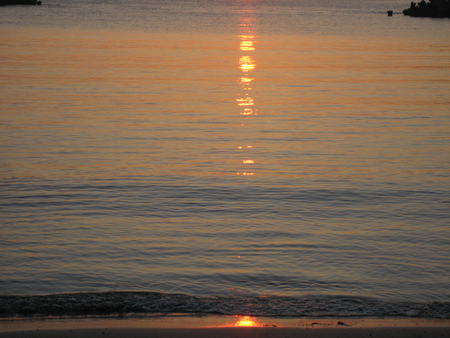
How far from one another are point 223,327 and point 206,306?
2.45ft

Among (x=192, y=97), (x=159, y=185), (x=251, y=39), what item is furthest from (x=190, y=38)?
(x=159, y=185)

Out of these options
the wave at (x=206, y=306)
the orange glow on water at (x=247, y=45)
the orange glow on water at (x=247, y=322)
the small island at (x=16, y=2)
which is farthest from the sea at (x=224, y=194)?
the small island at (x=16, y=2)

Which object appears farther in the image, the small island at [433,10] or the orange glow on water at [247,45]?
the small island at [433,10]

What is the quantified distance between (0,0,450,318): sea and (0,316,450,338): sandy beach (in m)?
0.30

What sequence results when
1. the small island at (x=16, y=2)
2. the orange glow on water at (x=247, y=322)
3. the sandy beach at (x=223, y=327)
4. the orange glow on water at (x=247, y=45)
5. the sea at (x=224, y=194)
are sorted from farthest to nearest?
the small island at (x=16, y=2) → the orange glow on water at (x=247, y=45) → the sea at (x=224, y=194) → the orange glow on water at (x=247, y=322) → the sandy beach at (x=223, y=327)

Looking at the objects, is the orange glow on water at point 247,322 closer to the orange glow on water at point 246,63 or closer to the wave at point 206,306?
the wave at point 206,306

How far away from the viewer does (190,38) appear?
52500mm

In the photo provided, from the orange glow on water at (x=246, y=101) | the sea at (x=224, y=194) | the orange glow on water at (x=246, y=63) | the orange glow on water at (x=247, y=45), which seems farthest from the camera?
the orange glow on water at (x=247, y=45)

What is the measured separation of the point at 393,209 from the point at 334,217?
1.15 metres

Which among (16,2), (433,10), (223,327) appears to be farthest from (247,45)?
(16,2)

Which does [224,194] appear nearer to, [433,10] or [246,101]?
[246,101]

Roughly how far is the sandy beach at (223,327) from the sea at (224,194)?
299mm

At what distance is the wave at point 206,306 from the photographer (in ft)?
24.3

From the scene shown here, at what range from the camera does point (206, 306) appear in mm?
7680
